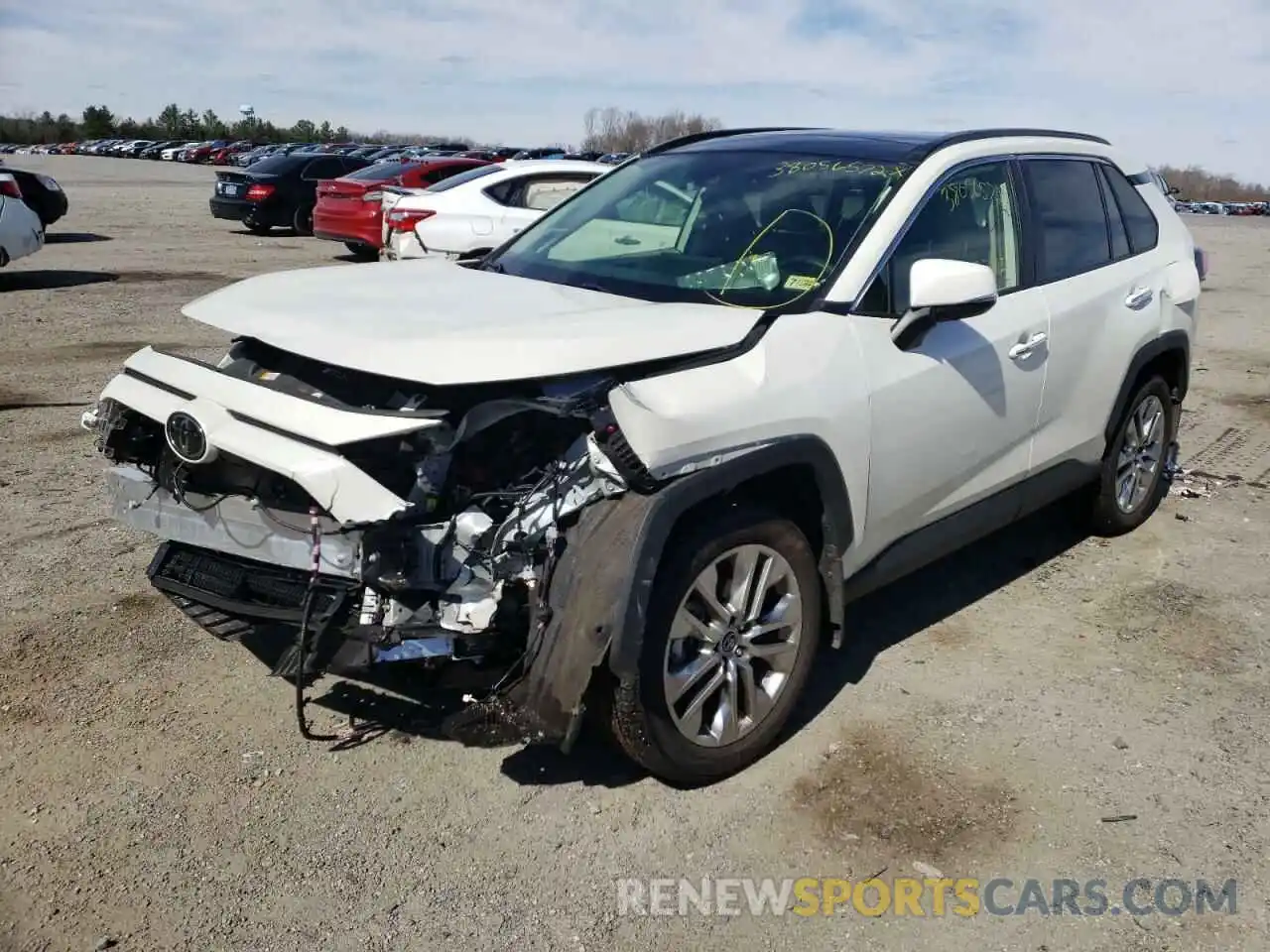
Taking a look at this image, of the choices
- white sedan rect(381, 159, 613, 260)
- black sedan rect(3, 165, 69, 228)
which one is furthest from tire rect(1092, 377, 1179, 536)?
black sedan rect(3, 165, 69, 228)

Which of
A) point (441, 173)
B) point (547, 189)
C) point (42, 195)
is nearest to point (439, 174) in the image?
point (441, 173)

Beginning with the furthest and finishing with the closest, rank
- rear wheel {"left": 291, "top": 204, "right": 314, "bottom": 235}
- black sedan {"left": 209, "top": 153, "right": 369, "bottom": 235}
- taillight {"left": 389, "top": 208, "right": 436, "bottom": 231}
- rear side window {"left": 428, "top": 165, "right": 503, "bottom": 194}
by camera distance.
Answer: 1. rear wheel {"left": 291, "top": 204, "right": 314, "bottom": 235}
2. black sedan {"left": 209, "top": 153, "right": 369, "bottom": 235}
3. rear side window {"left": 428, "top": 165, "right": 503, "bottom": 194}
4. taillight {"left": 389, "top": 208, "right": 436, "bottom": 231}

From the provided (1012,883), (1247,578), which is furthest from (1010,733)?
(1247,578)

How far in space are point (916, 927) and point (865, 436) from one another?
1454 mm

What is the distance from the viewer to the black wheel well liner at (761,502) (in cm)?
292

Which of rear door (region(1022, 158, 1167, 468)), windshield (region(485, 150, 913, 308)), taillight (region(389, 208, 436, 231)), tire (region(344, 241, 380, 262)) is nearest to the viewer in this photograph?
windshield (region(485, 150, 913, 308))

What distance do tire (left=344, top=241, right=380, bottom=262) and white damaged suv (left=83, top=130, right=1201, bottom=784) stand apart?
12161 mm

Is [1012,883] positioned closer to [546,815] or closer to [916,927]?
[916,927]

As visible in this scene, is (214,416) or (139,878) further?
(214,416)

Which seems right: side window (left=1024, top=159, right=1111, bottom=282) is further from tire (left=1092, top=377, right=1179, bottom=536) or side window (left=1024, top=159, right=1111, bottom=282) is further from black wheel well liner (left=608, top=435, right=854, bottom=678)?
black wheel well liner (left=608, top=435, right=854, bottom=678)

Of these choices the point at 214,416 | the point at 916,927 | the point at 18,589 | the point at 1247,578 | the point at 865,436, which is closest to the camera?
the point at 916,927

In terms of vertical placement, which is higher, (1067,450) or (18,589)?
(1067,450)

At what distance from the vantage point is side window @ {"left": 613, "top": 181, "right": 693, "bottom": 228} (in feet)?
14.3

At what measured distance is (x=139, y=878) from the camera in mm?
2912
